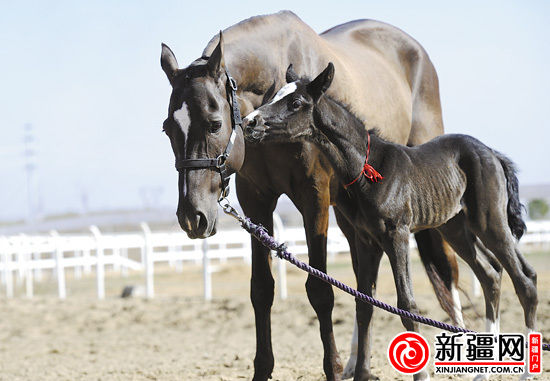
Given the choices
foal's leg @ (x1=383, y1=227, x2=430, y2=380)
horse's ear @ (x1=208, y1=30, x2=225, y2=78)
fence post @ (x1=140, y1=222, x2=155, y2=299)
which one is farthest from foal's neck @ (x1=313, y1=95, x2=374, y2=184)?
fence post @ (x1=140, y1=222, x2=155, y2=299)

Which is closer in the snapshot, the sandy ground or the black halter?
the black halter

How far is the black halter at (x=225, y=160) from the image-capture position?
4312mm

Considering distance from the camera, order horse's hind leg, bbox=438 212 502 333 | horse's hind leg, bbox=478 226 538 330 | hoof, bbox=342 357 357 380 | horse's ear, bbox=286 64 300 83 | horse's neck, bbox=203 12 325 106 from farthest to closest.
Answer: hoof, bbox=342 357 357 380 < horse's hind leg, bbox=438 212 502 333 < horse's hind leg, bbox=478 226 538 330 < horse's neck, bbox=203 12 325 106 < horse's ear, bbox=286 64 300 83

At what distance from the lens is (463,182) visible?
511cm

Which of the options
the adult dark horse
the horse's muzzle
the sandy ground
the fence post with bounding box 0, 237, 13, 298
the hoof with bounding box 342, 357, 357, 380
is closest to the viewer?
the horse's muzzle

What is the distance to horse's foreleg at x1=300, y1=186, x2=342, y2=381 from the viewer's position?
502 cm

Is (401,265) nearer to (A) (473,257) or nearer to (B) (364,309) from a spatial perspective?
(B) (364,309)

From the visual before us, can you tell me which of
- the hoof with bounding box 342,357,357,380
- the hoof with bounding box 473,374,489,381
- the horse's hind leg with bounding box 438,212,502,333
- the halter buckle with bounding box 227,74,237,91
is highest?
the halter buckle with bounding box 227,74,237,91

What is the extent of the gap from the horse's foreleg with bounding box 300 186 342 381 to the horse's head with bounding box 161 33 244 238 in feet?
2.52

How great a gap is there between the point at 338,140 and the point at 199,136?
36.5 inches

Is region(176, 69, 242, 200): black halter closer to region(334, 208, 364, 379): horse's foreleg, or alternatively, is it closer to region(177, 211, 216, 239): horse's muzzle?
region(177, 211, 216, 239): horse's muzzle

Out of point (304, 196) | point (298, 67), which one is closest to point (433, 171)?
point (304, 196)

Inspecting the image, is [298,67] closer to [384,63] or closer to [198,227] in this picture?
[198,227]

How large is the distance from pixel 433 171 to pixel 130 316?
691cm
